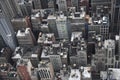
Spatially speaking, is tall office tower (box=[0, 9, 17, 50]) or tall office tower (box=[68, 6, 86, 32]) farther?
tall office tower (box=[68, 6, 86, 32])

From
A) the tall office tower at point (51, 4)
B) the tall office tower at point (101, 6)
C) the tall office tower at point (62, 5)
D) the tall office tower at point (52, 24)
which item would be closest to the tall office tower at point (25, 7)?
the tall office tower at point (51, 4)

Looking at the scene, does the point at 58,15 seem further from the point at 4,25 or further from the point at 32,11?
the point at 4,25

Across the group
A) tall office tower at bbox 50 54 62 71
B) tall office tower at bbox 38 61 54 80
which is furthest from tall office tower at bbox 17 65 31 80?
tall office tower at bbox 50 54 62 71

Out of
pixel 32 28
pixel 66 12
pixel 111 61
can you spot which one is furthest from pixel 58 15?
pixel 111 61

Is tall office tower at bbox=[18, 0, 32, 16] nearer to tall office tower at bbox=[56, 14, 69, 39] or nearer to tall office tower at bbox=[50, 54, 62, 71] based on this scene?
tall office tower at bbox=[56, 14, 69, 39]

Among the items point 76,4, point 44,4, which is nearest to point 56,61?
point 76,4

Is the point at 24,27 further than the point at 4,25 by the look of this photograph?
Yes

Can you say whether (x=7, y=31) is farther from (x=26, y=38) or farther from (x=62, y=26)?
(x=62, y=26)
